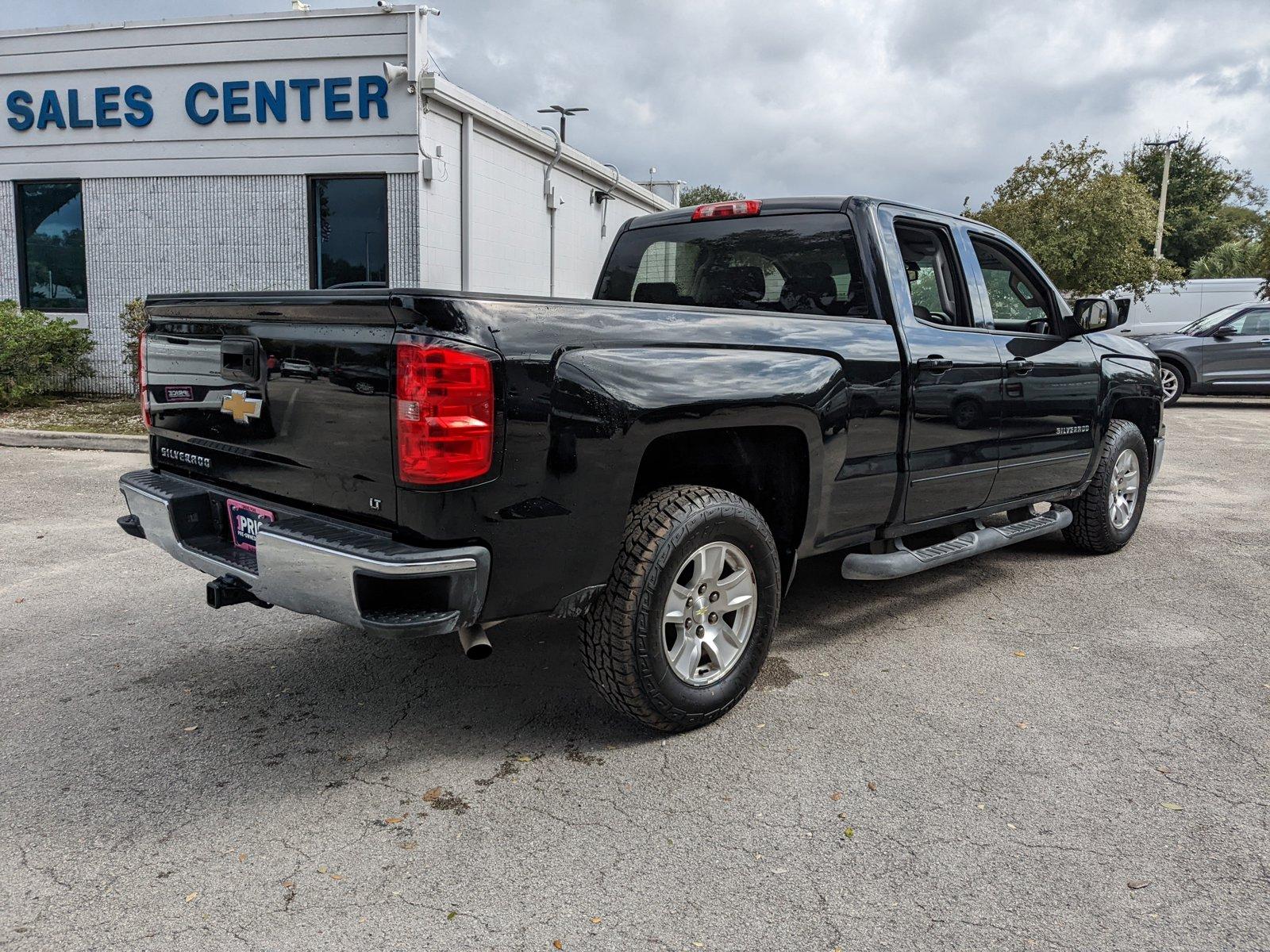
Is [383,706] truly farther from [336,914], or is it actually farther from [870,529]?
[870,529]

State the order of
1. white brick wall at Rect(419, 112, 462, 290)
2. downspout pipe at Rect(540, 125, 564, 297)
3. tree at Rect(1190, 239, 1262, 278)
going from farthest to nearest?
tree at Rect(1190, 239, 1262, 278)
downspout pipe at Rect(540, 125, 564, 297)
white brick wall at Rect(419, 112, 462, 290)

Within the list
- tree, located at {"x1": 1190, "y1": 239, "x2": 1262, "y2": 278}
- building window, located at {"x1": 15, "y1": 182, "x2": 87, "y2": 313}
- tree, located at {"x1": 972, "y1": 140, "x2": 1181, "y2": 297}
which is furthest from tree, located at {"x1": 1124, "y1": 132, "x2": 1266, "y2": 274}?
building window, located at {"x1": 15, "y1": 182, "x2": 87, "y2": 313}

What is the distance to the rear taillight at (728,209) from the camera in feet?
14.9

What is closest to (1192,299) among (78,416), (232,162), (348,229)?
(348,229)

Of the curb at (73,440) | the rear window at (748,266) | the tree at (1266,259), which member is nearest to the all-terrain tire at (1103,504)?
the rear window at (748,266)

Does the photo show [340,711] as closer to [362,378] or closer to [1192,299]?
[362,378]

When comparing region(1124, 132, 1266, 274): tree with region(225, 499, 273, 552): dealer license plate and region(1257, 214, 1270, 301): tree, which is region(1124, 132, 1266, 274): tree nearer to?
region(1257, 214, 1270, 301): tree

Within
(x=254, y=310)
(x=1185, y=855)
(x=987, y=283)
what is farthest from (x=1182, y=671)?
(x=254, y=310)

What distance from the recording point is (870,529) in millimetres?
4238

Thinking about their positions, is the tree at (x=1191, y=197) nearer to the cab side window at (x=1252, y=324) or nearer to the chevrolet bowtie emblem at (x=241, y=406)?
the cab side window at (x=1252, y=324)

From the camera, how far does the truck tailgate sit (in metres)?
2.85

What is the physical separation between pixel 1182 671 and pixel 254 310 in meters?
3.86

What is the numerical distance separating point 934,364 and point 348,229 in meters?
10.1

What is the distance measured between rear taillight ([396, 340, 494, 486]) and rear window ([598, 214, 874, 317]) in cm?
167
